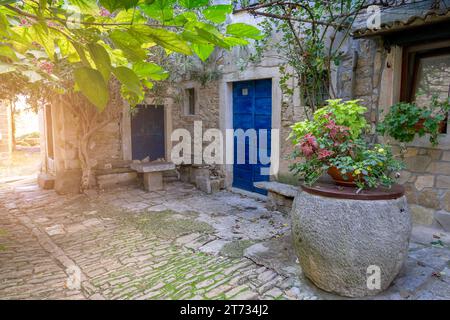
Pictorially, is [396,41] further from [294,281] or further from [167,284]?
[167,284]

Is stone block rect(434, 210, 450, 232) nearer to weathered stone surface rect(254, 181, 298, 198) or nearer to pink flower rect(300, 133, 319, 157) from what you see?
weathered stone surface rect(254, 181, 298, 198)

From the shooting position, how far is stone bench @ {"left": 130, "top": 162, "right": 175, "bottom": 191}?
7070 millimetres

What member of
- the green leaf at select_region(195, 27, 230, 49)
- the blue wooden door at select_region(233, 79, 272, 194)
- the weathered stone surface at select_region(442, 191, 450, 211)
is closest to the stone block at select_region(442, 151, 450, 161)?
the weathered stone surface at select_region(442, 191, 450, 211)

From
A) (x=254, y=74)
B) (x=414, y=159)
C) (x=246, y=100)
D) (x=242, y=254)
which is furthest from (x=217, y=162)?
(x=414, y=159)

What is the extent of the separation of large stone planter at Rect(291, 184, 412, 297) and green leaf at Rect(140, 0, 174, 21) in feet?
7.46

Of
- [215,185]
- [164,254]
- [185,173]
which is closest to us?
[164,254]

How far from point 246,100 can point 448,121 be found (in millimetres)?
3646

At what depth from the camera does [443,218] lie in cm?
384

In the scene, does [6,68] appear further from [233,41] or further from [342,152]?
[342,152]

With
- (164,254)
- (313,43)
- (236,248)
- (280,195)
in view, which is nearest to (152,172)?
(280,195)

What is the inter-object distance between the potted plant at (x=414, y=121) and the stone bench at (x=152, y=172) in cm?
463

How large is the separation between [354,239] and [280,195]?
2949mm

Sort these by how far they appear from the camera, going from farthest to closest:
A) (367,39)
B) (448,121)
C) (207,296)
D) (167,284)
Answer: (367,39), (448,121), (167,284), (207,296)

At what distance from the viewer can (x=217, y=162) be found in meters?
7.31
